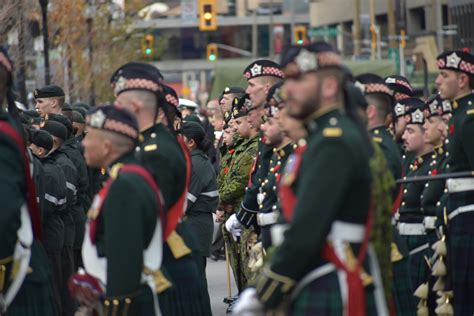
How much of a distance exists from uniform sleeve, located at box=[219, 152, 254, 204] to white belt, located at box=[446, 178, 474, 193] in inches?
131

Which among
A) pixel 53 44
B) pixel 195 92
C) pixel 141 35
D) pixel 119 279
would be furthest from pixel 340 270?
pixel 195 92

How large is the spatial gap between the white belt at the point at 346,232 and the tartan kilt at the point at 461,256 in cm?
460

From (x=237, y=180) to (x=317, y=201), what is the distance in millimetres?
7895

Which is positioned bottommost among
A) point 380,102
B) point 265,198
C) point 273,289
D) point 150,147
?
point 265,198

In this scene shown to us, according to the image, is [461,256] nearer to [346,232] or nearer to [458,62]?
[458,62]

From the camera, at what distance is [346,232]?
6.67 meters

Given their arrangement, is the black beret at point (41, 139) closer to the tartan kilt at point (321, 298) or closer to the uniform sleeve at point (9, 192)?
the uniform sleeve at point (9, 192)

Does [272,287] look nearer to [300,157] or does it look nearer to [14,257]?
[300,157]

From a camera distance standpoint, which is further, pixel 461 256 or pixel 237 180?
pixel 237 180

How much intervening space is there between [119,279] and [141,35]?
47755 millimetres

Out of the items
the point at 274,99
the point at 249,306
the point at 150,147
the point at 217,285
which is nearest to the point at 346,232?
the point at 249,306

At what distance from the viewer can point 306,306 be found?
676 centimetres

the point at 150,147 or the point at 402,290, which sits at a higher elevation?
the point at 150,147

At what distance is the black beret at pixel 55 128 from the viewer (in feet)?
47.0
